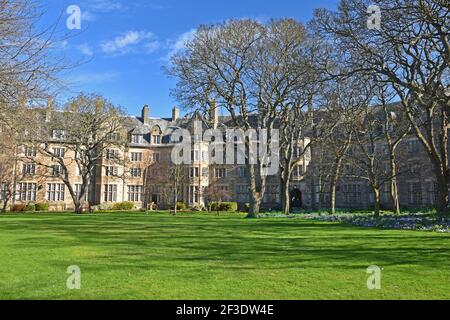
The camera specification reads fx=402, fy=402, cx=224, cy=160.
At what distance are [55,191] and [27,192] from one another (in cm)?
369

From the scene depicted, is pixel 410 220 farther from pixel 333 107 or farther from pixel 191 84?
pixel 191 84

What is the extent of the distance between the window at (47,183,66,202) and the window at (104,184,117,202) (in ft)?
20.5

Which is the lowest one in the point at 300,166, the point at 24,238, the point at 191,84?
the point at 24,238

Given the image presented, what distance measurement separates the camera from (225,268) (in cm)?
858

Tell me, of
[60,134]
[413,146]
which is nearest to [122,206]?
[60,134]

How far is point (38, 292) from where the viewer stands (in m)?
6.59

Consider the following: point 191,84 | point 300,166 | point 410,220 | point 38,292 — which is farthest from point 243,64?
point 300,166

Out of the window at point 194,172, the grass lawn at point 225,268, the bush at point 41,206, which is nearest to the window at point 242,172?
the window at point 194,172

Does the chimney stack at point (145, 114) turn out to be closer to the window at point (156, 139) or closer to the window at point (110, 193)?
the window at point (156, 139)

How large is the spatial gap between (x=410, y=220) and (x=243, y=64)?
1683 centimetres

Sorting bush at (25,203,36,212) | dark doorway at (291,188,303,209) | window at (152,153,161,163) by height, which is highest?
window at (152,153,161,163)

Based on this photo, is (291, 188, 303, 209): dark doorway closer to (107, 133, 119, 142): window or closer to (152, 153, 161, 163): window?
(152, 153, 161, 163): window

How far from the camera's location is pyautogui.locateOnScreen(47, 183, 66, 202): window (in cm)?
5881

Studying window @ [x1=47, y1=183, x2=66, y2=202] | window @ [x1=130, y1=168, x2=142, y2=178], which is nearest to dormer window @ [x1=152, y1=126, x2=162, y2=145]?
window @ [x1=130, y1=168, x2=142, y2=178]
